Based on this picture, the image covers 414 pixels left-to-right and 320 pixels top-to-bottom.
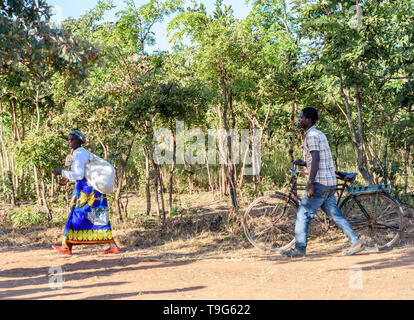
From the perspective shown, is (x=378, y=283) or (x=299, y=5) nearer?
(x=378, y=283)

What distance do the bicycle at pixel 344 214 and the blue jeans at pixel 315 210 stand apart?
1.31 ft

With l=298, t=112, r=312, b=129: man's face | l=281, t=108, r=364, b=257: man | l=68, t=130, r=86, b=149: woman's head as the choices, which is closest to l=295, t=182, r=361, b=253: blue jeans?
l=281, t=108, r=364, b=257: man

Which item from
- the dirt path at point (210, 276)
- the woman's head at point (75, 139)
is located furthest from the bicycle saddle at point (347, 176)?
the woman's head at point (75, 139)

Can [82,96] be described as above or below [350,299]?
above

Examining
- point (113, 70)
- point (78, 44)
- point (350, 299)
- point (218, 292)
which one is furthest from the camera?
point (113, 70)

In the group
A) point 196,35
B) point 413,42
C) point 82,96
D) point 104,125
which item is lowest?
point 104,125

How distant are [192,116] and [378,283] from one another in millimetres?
4036

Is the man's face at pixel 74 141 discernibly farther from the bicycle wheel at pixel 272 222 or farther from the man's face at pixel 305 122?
the man's face at pixel 305 122

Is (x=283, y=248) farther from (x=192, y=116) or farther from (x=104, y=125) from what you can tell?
(x=104, y=125)

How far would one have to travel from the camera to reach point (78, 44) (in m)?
5.09

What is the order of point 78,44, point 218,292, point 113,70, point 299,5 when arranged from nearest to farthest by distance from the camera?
point 218,292 < point 78,44 < point 299,5 < point 113,70

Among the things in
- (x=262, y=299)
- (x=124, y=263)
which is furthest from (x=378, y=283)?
(x=124, y=263)

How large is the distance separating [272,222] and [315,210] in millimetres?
764

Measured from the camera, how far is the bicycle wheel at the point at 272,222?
19.2 ft
